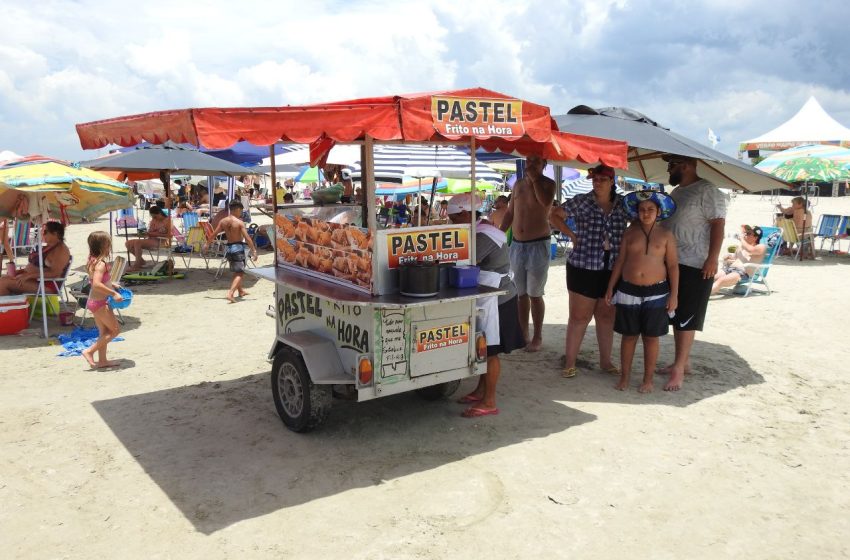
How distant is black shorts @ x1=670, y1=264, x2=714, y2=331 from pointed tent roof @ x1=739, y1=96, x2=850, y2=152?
77.4ft

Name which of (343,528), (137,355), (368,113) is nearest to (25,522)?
(343,528)

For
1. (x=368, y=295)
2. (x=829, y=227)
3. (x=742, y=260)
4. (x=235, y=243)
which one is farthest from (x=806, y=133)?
(x=368, y=295)

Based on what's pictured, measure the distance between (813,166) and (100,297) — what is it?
505 inches

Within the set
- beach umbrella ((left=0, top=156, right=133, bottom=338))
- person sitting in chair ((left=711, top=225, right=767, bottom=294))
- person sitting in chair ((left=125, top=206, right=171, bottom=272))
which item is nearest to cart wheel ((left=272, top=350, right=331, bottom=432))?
beach umbrella ((left=0, top=156, right=133, bottom=338))

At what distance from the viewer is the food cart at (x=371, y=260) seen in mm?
3717

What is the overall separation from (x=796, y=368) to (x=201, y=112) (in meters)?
5.89

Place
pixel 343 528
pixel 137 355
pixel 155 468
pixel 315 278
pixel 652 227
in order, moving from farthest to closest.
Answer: pixel 137 355, pixel 652 227, pixel 315 278, pixel 155 468, pixel 343 528

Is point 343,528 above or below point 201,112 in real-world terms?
below

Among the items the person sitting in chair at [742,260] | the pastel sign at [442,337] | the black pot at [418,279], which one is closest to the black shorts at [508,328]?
the pastel sign at [442,337]

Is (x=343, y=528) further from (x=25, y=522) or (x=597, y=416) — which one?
(x=597, y=416)

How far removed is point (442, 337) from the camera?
441 cm

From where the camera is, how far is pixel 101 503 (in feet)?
12.1

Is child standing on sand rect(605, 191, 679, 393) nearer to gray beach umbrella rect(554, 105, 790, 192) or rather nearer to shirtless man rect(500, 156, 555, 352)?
gray beach umbrella rect(554, 105, 790, 192)

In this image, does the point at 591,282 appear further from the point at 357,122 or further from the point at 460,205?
→ the point at 357,122
